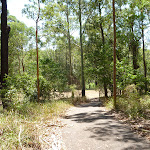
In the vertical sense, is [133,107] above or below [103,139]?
above

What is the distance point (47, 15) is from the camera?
1006cm

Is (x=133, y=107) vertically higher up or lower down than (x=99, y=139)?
higher up

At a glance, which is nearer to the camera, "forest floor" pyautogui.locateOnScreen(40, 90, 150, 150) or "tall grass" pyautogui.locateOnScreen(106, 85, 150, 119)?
"forest floor" pyautogui.locateOnScreen(40, 90, 150, 150)

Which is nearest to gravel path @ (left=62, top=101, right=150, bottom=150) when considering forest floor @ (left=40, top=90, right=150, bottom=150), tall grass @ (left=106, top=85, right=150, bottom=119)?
forest floor @ (left=40, top=90, right=150, bottom=150)

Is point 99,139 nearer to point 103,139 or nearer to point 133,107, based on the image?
point 103,139

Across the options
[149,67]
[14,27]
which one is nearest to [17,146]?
[14,27]

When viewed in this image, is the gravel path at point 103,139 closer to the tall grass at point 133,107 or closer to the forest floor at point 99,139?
the forest floor at point 99,139

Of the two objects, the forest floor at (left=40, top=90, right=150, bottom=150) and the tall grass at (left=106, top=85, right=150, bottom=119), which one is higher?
the tall grass at (left=106, top=85, right=150, bottom=119)

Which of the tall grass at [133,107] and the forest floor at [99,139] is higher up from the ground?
the tall grass at [133,107]

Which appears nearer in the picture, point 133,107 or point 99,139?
point 99,139

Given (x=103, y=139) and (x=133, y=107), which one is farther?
(x=133, y=107)

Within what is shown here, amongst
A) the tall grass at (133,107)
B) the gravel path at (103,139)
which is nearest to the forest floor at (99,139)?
the gravel path at (103,139)

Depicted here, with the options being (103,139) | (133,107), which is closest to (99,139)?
(103,139)

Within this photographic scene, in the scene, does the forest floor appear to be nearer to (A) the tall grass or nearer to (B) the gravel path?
(B) the gravel path
